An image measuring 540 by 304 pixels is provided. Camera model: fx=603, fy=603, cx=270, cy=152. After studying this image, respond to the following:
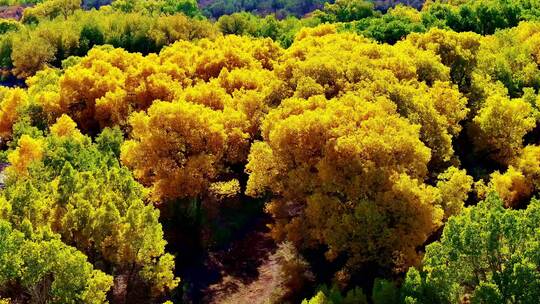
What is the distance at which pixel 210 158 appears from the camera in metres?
53.8

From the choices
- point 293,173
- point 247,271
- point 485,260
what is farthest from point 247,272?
point 485,260

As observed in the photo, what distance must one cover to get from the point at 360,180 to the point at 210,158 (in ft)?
51.6

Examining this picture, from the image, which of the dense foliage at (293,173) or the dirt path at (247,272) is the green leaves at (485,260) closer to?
the dense foliage at (293,173)

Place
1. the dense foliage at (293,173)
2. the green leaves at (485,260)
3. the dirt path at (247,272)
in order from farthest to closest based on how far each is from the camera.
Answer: the dirt path at (247,272), the dense foliage at (293,173), the green leaves at (485,260)

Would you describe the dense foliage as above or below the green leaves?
below

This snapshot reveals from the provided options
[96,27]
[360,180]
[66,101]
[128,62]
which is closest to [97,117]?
[66,101]

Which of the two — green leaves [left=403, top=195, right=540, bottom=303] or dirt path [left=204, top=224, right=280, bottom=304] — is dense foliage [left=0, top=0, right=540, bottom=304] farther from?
dirt path [left=204, top=224, right=280, bottom=304]

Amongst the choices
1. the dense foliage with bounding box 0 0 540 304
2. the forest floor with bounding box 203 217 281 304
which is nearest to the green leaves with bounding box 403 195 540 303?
the dense foliage with bounding box 0 0 540 304

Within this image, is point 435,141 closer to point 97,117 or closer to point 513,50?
point 513,50

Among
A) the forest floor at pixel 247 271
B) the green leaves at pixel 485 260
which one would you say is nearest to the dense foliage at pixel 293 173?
the green leaves at pixel 485 260

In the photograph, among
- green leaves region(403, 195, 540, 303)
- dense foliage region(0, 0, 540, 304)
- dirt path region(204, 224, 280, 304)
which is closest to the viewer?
green leaves region(403, 195, 540, 303)

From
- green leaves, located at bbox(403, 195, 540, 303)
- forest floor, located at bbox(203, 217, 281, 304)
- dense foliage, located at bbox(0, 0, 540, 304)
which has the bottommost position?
forest floor, located at bbox(203, 217, 281, 304)

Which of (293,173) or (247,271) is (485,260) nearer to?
(293,173)

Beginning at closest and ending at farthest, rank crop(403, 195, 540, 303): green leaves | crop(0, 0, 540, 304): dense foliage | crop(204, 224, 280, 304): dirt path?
crop(403, 195, 540, 303): green leaves, crop(0, 0, 540, 304): dense foliage, crop(204, 224, 280, 304): dirt path
